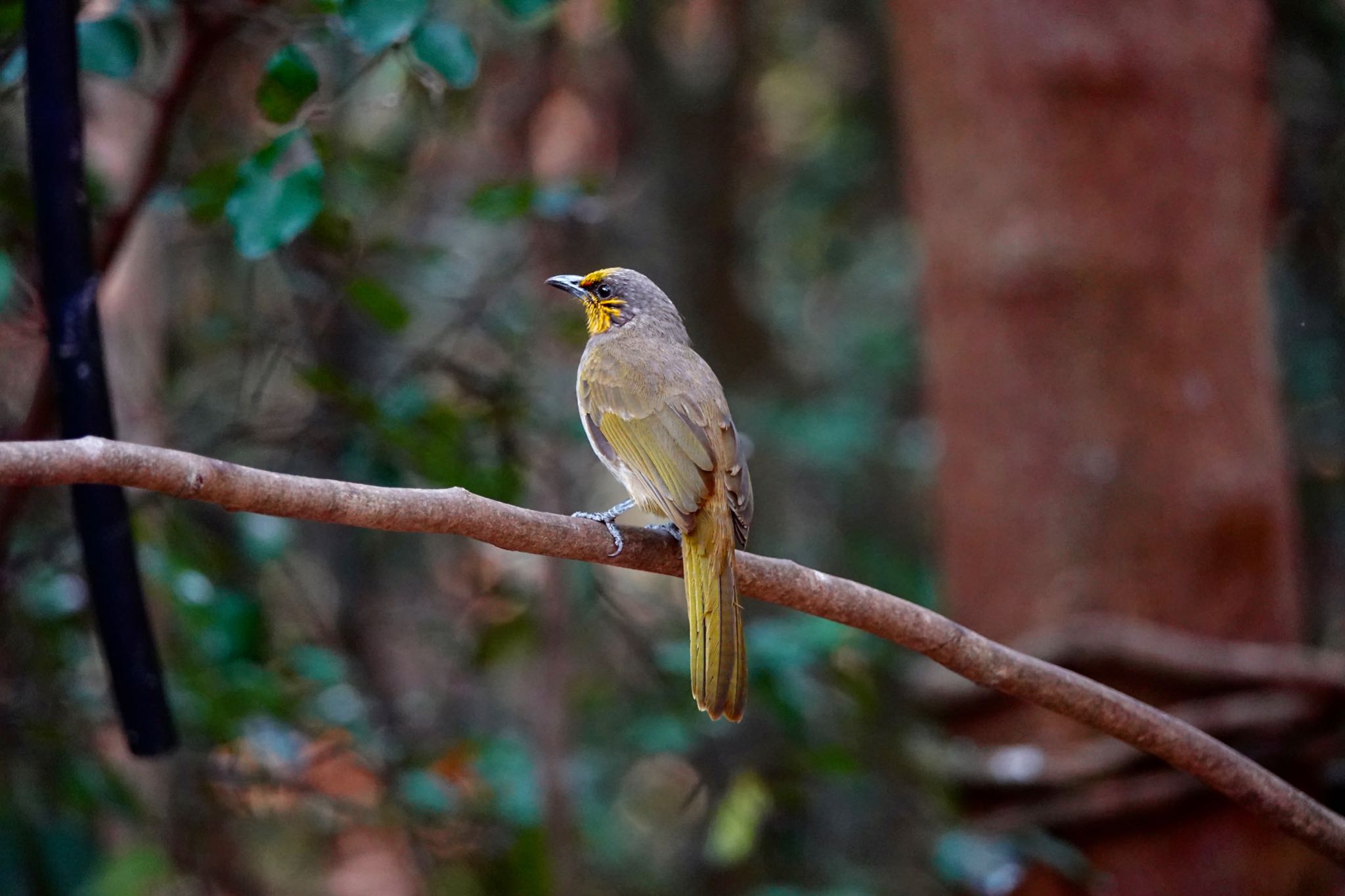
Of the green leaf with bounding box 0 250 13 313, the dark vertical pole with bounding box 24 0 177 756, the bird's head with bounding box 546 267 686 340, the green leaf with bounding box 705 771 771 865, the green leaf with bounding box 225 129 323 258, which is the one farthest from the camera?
the green leaf with bounding box 705 771 771 865

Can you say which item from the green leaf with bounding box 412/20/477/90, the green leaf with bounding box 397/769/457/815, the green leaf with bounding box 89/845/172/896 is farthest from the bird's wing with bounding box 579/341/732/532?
the green leaf with bounding box 89/845/172/896

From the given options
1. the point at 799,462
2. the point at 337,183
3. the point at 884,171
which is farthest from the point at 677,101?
the point at 337,183

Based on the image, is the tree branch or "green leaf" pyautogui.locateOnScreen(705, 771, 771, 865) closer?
the tree branch

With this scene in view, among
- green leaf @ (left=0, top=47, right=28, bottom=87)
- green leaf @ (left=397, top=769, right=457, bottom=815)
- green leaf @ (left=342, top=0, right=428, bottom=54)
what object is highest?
green leaf @ (left=0, top=47, right=28, bottom=87)

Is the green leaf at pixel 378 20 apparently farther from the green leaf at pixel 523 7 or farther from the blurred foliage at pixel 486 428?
the green leaf at pixel 523 7

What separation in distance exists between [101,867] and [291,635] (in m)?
1.82

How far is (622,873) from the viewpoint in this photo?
660 centimetres

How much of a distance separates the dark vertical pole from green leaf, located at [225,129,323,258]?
396 millimetres

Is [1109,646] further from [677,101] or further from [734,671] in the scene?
[677,101]

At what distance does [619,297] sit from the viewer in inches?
149

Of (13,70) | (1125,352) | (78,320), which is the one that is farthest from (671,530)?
(13,70)

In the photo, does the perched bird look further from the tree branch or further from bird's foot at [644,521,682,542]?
the tree branch

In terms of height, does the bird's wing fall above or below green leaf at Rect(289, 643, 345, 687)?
above

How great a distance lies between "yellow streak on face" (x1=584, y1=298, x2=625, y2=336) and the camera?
379cm
